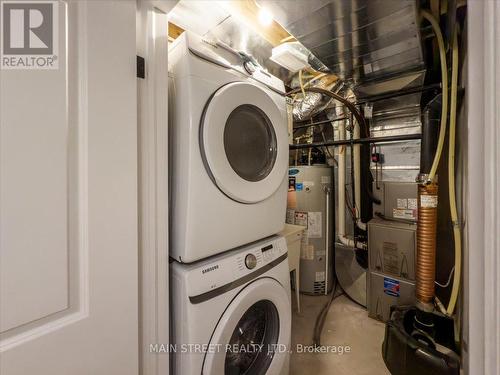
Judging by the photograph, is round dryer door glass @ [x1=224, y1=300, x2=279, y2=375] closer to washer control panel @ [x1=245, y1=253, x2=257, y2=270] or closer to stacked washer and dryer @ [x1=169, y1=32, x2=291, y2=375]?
stacked washer and dryer @ [x1=169, y1=32, x2=291, y2=375]

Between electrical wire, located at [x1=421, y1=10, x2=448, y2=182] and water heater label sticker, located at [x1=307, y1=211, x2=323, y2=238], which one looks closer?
electrical wire, located at [x1=421, y1=10, x2=448, y2=182]

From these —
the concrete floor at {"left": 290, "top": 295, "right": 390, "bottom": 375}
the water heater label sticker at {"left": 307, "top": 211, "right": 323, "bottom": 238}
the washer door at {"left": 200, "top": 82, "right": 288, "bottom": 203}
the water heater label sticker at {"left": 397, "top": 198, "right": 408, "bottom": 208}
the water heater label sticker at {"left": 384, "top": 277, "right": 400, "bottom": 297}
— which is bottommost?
the concrete floor at {"left": 290, "top": 295, "right": 390, "bottom": 375}

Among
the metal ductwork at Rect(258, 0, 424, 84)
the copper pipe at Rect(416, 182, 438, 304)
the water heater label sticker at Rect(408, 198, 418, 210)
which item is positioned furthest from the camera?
the water heater label sticker at Rect(408, 198, 418, 210)

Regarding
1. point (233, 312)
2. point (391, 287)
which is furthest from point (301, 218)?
point (233, 312)

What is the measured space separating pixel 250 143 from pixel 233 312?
74cm

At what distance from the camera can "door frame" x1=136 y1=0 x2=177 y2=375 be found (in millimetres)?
723

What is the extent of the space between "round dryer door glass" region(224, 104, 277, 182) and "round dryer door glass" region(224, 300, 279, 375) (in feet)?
2.13

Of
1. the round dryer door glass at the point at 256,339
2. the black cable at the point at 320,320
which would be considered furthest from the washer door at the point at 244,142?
the black cable at the point at 320,320

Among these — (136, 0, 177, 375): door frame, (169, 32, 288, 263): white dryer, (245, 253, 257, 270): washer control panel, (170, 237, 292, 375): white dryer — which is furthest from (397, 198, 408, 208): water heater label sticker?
(136, 0, 177, 375): door frame

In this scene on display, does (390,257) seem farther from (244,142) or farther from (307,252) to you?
(244,142)

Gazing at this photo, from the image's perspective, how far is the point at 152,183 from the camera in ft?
2.44

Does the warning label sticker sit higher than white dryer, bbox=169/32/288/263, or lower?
lower
